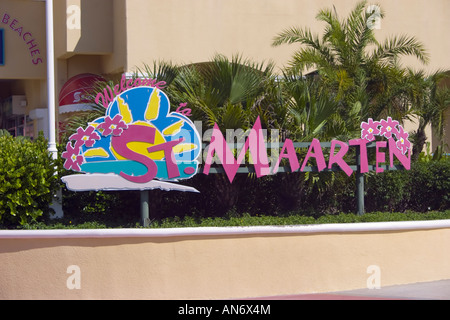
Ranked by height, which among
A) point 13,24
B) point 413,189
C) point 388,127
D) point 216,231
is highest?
point 13,24

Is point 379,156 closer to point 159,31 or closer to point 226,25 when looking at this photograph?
point 226,25

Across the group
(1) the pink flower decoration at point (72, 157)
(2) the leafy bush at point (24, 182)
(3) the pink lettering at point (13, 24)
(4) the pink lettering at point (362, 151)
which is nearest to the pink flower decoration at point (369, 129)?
(4) the pink lettering at point (362, 151)

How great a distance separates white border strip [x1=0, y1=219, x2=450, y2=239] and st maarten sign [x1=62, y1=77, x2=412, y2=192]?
2.64 ft

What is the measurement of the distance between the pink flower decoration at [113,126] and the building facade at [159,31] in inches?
184

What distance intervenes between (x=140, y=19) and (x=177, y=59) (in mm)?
1174

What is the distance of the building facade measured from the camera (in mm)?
14164

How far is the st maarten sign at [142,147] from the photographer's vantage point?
9523 mm

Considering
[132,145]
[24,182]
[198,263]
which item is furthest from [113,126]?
[198,263]

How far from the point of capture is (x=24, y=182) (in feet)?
30.8

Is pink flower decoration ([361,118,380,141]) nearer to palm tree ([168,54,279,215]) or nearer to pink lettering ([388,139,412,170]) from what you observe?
pink lettering ([388,139,412,170])

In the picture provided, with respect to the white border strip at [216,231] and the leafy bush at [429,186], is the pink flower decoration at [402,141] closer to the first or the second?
the leafy bush at [429,186]

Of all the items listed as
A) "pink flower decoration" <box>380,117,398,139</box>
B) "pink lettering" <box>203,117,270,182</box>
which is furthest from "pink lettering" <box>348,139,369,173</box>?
"pink lettering" <box>203,117,270,182</box>

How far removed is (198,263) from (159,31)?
662cm
